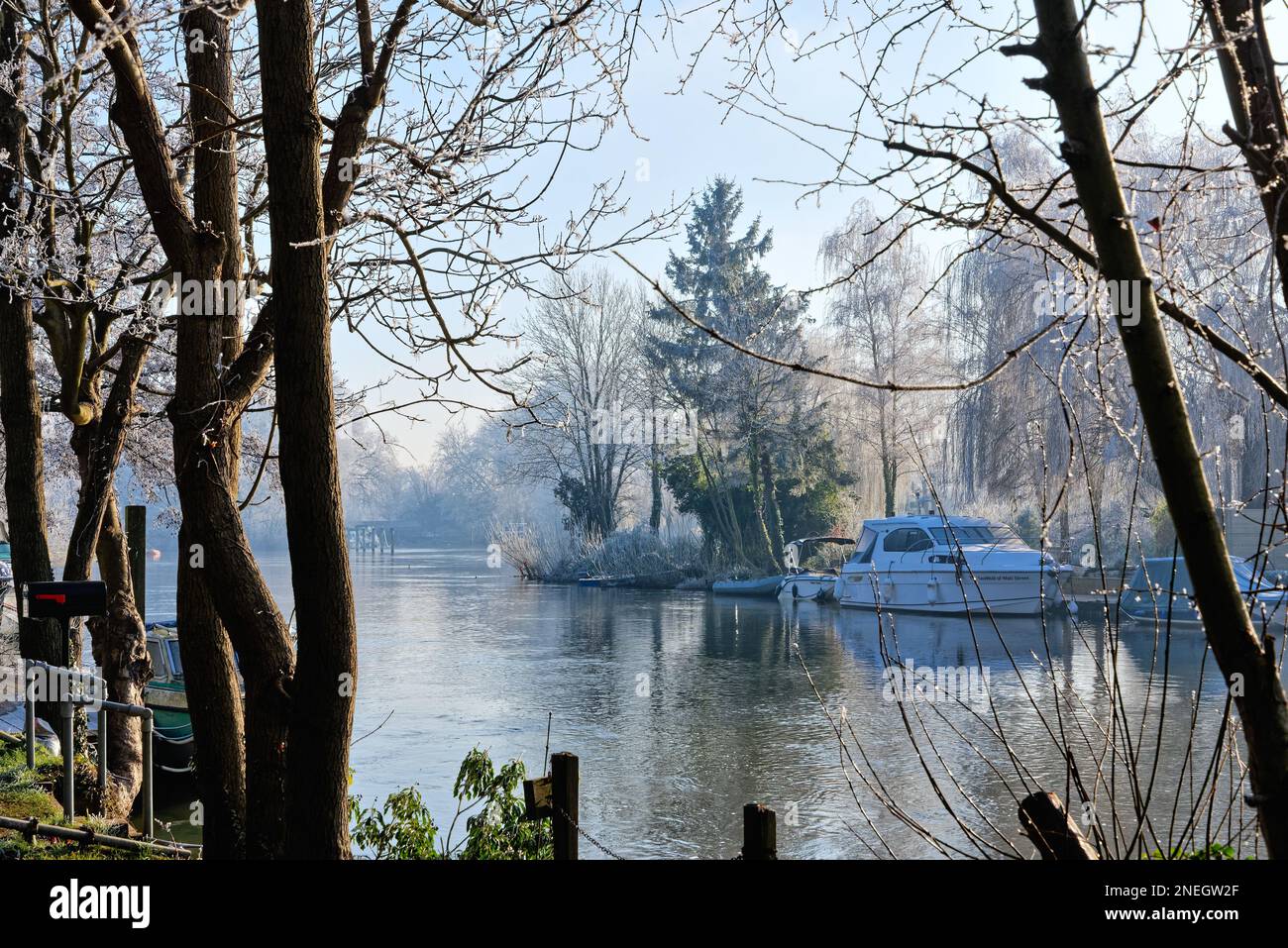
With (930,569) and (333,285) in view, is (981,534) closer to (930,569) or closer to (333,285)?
(930,569)

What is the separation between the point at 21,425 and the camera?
8.70 metres

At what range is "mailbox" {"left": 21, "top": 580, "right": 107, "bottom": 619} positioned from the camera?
6176mm

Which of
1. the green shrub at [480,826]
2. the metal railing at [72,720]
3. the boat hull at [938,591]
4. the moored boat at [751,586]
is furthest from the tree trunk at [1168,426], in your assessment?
the moored boat at [751,586]

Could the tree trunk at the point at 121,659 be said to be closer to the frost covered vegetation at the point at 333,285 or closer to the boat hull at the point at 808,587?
the frost covered vegetation at the point at 333,285

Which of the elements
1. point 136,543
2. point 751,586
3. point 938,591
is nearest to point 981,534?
point 938,591

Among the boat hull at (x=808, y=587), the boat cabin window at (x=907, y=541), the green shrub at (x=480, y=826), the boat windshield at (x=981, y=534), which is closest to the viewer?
the green shrub at (x=480, y=826)

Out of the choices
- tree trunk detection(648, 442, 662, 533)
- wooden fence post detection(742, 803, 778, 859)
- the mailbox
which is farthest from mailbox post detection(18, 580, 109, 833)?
tree trunk detection(648, 442, 662, 533)

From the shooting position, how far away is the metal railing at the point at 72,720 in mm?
6273

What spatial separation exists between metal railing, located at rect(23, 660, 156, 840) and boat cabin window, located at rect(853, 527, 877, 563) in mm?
19823

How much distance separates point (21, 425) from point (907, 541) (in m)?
20.8

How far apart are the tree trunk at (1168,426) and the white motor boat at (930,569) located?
23.2 metres

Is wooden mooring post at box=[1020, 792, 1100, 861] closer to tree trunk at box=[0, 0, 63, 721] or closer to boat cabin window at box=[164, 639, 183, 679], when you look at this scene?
tree trunk at box=[0, 0, 63, 721]
